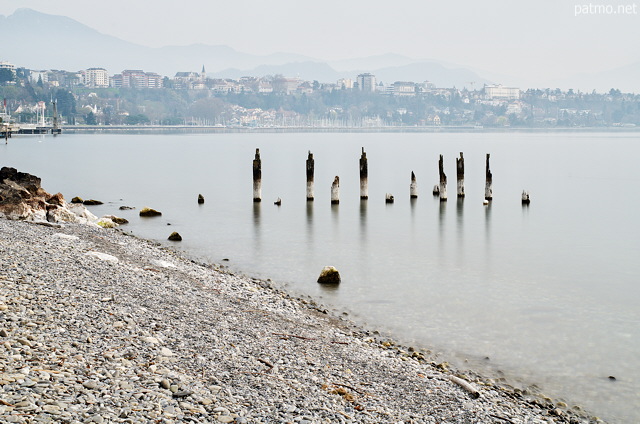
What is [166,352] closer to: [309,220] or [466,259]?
[466,259]

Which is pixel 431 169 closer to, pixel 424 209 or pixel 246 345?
pixel 424 209

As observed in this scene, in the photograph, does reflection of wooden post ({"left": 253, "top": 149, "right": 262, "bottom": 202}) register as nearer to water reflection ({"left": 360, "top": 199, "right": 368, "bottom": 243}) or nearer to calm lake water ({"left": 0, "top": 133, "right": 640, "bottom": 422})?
calm lake water ({"left": 0, "top": 133, "right": 640, "bottom": 422})

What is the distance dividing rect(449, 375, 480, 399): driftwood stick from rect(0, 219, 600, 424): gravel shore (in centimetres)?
2

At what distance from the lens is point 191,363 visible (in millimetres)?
10406

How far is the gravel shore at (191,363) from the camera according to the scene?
872 cm

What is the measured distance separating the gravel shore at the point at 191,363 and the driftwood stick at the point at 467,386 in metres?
0.02

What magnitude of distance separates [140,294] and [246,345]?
3.35 meters

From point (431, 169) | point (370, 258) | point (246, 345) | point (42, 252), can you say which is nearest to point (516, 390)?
point (246, 345)

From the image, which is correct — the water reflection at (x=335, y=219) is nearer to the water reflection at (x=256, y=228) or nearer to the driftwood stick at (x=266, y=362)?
the water reflection at (x=256, y=228)

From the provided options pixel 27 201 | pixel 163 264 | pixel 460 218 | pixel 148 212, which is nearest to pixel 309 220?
pixel 460 218

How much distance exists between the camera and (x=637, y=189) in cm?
5894

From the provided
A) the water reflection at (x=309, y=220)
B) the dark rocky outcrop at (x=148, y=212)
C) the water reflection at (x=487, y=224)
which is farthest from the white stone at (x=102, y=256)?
the dark rocky outcrop at (x=148, y=212)

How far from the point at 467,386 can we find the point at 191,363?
177 inches

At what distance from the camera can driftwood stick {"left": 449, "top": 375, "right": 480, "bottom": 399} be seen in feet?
37.9
